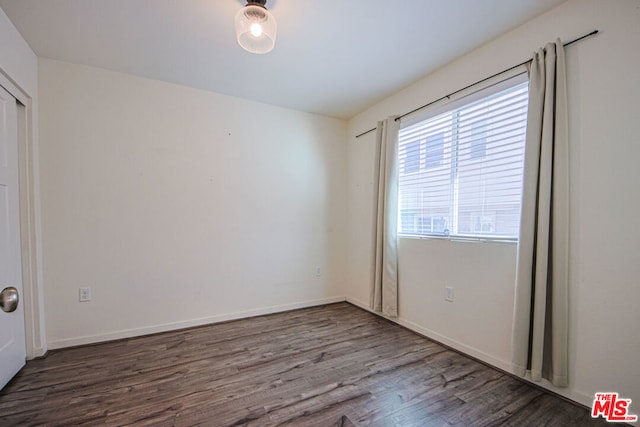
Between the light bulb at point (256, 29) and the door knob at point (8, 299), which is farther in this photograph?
the light bulb at point (256, 29)

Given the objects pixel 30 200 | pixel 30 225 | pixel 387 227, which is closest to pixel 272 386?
pixel 387 227

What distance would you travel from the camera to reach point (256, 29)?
1.68m

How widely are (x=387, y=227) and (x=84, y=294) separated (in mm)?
2897

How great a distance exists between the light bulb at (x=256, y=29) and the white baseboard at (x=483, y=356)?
2.80 meters

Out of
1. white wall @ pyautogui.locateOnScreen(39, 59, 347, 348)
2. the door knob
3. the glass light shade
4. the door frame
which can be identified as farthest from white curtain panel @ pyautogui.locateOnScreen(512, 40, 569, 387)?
the door frame

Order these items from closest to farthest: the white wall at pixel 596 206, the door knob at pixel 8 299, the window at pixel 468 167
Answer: the door knob at pixel 8 299 → the white wall at pixel 596 206 → the window at pixel 468 167

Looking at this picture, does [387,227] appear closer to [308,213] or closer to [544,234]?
[308,213]

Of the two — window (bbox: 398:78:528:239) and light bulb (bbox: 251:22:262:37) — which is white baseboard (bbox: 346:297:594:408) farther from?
light bulb (bbox: 251:22:262:37)

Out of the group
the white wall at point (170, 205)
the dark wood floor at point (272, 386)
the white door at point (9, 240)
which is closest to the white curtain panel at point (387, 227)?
the dark wood floor at point (272, 386)

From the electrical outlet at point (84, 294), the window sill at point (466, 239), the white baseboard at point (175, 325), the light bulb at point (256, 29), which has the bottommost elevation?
the white baseboard at point (175, 325)

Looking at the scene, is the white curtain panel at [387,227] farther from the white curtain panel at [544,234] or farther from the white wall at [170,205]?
the white curtain panel at [544,234]

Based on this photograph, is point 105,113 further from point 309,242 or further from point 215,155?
point 309,242

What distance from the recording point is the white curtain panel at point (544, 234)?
164 cm

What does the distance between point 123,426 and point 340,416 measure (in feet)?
3.82
